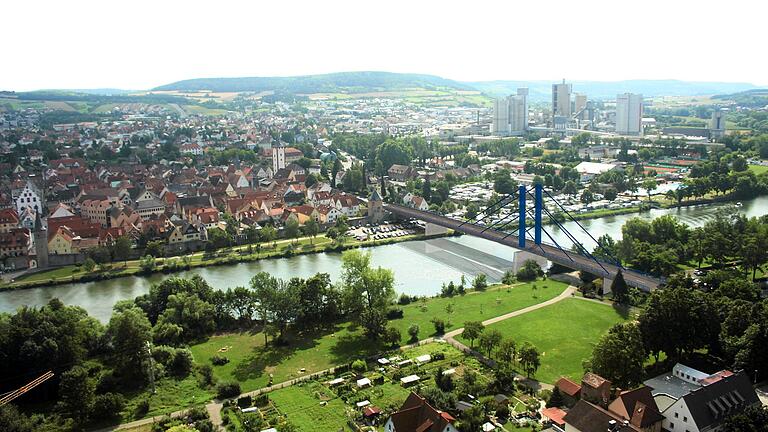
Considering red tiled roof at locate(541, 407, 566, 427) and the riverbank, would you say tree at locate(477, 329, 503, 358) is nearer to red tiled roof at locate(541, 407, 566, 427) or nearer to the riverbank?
red tiled roof at locate(541, 407, 566, 427)

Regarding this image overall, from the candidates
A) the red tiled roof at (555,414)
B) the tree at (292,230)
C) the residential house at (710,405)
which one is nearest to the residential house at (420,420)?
the red tiled roof at (555,414)

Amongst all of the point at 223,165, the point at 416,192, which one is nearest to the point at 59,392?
the point at 416,192

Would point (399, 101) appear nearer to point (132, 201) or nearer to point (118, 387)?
point (132, 201)

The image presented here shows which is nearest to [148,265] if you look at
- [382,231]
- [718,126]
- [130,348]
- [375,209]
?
[130,348]

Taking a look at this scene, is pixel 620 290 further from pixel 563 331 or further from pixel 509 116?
pixel 509 116

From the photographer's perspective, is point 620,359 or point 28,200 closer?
point 620,359

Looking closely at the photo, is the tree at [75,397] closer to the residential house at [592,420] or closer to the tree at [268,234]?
the residential house at [592,420]
